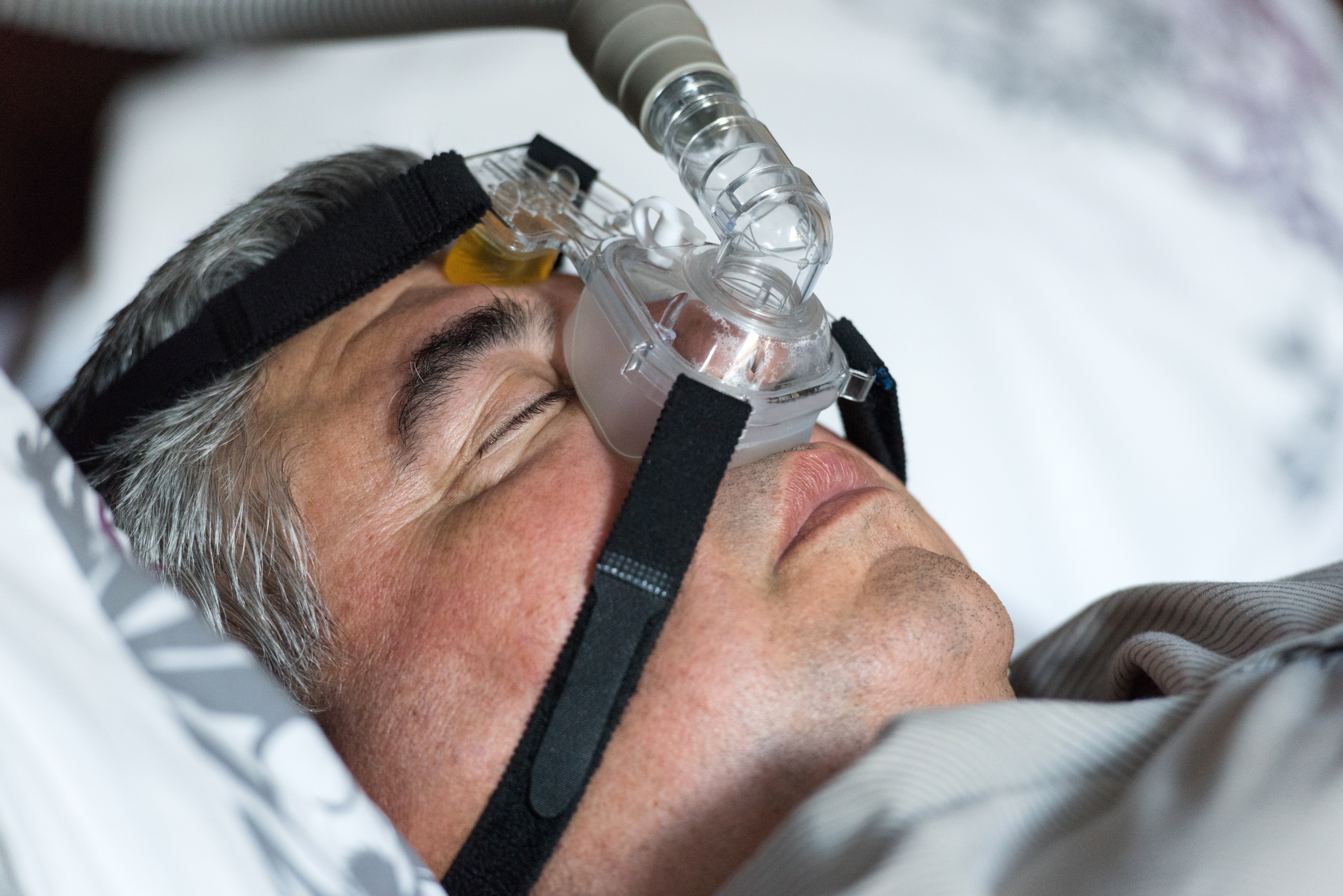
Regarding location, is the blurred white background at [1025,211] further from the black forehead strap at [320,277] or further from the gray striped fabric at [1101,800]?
the gray striped fabric at [1101,800]

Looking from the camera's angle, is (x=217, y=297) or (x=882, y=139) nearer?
(x=217, y=297)

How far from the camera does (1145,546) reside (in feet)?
4.89

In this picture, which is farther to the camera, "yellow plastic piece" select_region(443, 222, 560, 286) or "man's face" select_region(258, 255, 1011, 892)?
"yellow plastic piece" select_region(443, 222, 560, 286)

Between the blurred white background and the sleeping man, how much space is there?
0.42 meters

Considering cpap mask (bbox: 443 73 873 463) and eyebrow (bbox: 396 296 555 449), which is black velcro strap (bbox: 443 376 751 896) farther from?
eyebrow (bbox: 396 296 555 449)

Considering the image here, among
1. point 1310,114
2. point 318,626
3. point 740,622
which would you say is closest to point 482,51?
point 318,626

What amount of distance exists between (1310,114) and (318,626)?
1747 mm

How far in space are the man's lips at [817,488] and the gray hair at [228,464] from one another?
434 millimetres

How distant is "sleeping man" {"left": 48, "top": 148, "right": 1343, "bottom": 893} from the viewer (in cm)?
64

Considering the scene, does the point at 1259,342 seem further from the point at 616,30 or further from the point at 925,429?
the point at 616,30

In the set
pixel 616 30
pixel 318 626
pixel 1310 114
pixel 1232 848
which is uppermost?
pixel 1310 114

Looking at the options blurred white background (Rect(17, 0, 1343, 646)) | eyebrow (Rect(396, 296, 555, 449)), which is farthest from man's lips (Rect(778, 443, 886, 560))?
blurred white background (Rect(17, 0, 1343, 646))

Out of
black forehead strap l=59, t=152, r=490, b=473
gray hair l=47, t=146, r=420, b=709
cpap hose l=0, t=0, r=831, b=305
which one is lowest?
gray hair l=47, t=146, r=420, b=709

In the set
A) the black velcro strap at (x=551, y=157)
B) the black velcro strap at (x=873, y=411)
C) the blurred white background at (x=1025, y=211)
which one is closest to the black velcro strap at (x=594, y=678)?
the black velcro strap at (x=873, y=411)
